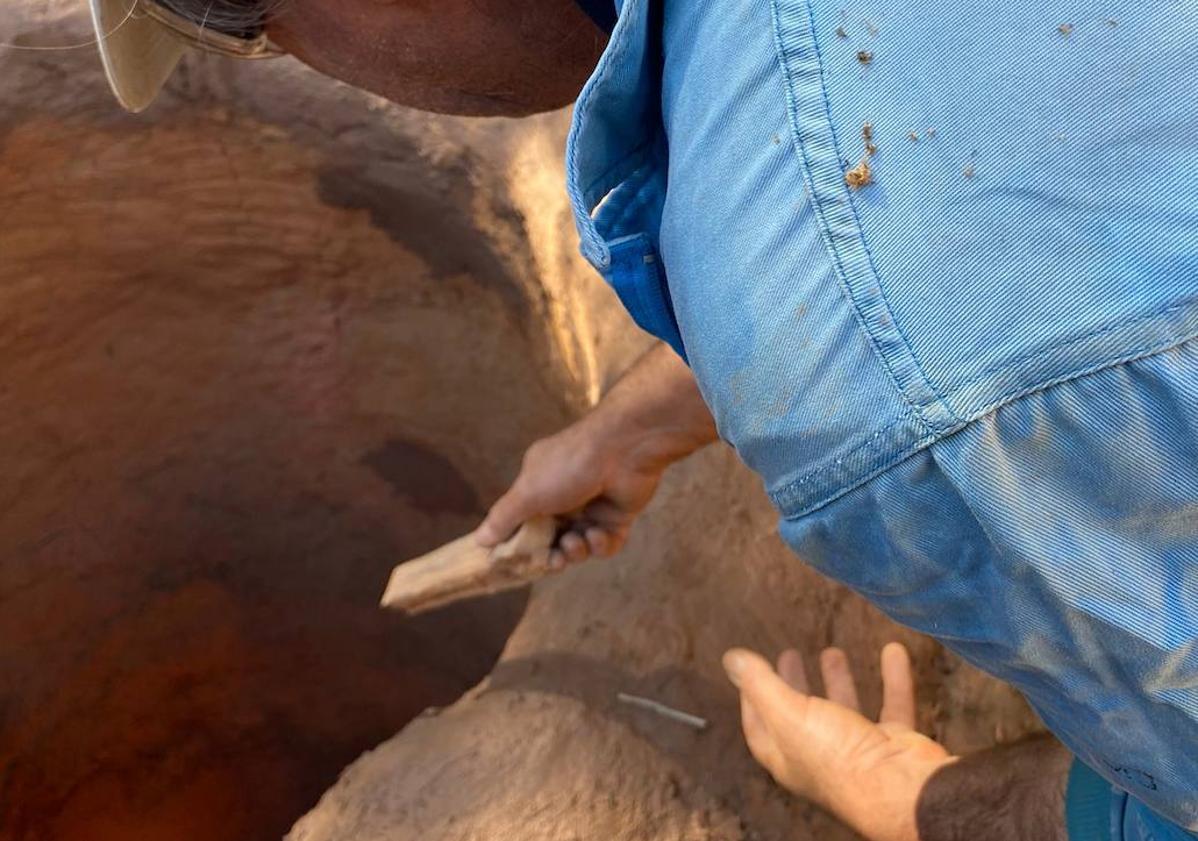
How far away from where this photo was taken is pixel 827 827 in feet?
3.55

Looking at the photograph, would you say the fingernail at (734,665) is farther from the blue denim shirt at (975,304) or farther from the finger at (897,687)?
the blue denim shirt at (975,304)

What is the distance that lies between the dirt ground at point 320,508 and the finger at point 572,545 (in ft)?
0.22

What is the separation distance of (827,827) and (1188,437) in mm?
815

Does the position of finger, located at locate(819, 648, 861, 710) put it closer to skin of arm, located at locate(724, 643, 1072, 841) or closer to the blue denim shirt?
skin of arm, located at locate(724, 643, 1072, 841)

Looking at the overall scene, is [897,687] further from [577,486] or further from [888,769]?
[577,486]

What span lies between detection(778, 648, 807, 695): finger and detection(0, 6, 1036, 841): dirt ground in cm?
3

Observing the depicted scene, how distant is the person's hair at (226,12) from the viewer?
85cm

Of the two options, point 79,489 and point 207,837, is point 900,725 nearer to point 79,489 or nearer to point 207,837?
point 79,489

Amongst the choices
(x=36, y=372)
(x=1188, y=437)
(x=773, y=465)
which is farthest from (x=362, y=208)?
(x=1188, y=437)

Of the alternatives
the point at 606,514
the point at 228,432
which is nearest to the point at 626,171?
the point at 606,514

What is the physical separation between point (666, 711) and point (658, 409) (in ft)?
1.12

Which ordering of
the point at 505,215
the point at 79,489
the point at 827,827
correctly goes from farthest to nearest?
the point at 79,489, the point at 505,215, the point at 827,827

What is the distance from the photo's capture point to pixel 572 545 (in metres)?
1.19

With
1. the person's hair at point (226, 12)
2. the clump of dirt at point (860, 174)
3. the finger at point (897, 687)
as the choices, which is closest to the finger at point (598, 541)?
the finger at point (897, 687)
